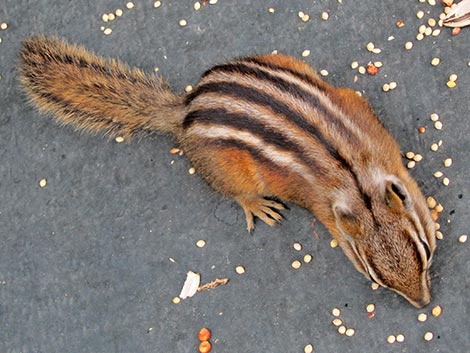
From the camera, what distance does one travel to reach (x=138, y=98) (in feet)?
12.6

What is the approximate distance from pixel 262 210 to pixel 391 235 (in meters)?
0.89

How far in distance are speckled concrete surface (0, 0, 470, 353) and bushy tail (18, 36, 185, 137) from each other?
0.28m

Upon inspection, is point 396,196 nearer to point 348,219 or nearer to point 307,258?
point 348,219

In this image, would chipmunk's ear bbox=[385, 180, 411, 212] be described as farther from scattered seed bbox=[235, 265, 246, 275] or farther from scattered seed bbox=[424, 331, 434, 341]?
scattered seed bbox=[235, 265, 246, 275]

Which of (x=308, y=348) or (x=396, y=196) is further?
(x=308, y=348)

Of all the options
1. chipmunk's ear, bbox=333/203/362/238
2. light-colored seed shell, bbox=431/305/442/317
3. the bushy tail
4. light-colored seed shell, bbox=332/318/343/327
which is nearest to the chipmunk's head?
chipmunk's ear, bbox=333/203/362/238

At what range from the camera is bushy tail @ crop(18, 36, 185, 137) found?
12.6ft

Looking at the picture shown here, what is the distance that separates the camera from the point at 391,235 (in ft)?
10.6

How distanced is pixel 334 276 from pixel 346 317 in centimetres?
22

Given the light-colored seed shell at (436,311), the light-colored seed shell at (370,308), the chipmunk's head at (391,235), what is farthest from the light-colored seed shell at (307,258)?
the light-colored seed shell at (436,311)

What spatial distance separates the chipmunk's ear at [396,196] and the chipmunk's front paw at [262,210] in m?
0.83

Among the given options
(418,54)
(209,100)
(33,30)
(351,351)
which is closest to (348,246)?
(351,351)

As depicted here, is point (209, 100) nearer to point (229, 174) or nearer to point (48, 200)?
point (229, 174)

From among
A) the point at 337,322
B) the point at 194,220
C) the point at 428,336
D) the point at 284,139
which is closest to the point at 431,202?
the point at 428,336
